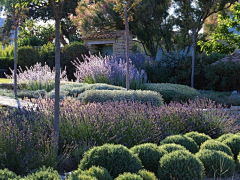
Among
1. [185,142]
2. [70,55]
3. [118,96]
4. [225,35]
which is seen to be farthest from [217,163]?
[70,55]

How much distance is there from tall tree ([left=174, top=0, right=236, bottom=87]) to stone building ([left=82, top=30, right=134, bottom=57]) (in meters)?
2.84

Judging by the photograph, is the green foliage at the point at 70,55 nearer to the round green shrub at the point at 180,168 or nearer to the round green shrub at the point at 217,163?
the round green shrub at the point at 217,163

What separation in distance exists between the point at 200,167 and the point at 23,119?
236cm

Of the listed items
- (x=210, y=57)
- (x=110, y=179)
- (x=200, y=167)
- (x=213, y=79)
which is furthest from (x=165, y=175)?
(x=210, y=57)

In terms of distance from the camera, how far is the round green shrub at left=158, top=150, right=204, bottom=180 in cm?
285

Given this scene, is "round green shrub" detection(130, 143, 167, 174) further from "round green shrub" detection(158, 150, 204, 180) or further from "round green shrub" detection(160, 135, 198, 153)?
"round green shrub" detection(160, 135, 198, 153)

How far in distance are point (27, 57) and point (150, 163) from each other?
1420 cm

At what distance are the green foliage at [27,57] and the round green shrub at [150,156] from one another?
45.8ft

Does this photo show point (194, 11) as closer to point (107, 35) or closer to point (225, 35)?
point (225, 35)

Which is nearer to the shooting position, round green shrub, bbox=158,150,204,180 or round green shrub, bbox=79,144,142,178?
round green shrub, bbox=79,144,142,178

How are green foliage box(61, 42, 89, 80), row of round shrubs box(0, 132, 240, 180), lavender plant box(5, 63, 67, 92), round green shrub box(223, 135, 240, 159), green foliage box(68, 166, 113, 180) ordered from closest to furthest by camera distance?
green foliage box(68, 166, 113, 180)
row of round shrubs box(0, 132, 240, 180)
round green shrub box(223, 135, 240, 159)
lavender plant box(5, 63, 67, 92)
green foliage box(61, 42, 89, 80)

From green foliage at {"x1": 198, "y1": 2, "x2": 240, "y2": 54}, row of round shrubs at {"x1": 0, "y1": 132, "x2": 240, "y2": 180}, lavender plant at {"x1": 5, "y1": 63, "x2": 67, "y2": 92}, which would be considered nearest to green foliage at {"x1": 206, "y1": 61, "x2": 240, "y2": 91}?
green foliage at {"x1": 198, "y1": 2, "x2": 240, "y2": 54}

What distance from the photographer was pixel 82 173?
2.45 meters

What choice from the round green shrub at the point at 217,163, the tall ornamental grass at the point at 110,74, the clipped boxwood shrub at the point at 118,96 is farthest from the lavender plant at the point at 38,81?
the round green shrub at the point at 217,163
